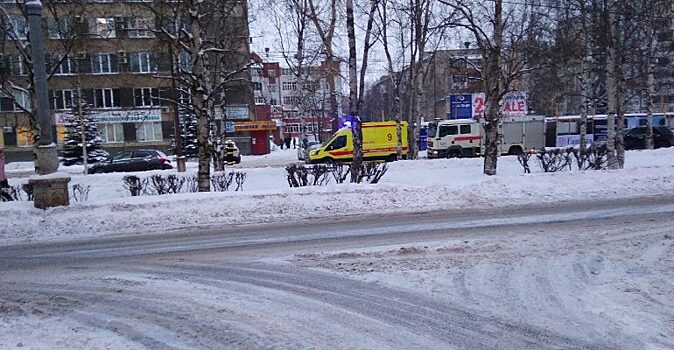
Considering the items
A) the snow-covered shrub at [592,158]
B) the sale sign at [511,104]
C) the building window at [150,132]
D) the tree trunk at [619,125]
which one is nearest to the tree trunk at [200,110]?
the snow-covered shrub at [592,158]

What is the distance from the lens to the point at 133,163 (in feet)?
89.5

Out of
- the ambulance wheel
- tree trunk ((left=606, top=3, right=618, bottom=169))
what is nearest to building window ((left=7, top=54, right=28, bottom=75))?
tree trunk ((left=606, top=3, right=618, bottom=169))

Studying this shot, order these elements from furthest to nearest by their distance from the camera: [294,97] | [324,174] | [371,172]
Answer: [294,97] < [371,172] < [324,174]

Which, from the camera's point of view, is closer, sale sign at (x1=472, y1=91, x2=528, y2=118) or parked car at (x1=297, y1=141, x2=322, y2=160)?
parked car at (x1=297, y1=141, x2=322, y2=160)

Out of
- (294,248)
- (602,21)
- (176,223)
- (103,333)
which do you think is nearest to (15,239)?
(176,223)

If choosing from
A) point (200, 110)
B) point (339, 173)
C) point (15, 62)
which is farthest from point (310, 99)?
point (200, 110)

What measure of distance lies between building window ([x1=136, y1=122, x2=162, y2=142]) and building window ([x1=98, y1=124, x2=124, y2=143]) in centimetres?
161

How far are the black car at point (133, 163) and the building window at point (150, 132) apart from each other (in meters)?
23.1

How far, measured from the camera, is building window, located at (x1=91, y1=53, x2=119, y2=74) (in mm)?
47531

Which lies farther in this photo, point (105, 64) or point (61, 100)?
point (105, 64)

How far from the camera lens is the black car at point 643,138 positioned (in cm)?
3212

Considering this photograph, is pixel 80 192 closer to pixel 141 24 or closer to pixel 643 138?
pixel 141 24

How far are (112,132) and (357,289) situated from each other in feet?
163

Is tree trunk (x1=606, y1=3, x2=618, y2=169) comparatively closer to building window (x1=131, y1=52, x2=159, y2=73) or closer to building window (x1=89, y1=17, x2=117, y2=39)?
building window (x1=89, y1=17, x2=117, y2=39)
